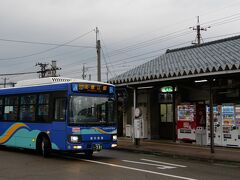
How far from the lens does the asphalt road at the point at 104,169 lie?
9781 mm

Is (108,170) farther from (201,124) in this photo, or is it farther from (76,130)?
(201,124)

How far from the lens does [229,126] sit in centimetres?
1712

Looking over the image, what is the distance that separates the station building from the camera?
1648cm

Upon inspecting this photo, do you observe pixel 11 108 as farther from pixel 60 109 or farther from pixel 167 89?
pixel 167 89

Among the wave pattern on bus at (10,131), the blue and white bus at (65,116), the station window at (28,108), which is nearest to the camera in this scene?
the blue and white bus at (65,116)

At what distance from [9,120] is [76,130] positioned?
481 centimetres

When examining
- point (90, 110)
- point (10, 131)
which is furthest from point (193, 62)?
point (10, 131)

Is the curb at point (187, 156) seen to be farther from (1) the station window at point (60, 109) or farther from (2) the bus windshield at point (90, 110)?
(1) the station window at point (60, 109)

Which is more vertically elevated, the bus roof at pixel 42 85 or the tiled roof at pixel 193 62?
the tiled roof at pixel 193 62

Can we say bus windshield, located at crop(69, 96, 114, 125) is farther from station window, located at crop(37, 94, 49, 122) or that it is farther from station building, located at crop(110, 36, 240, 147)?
station building, located at crop(110, 36, 240, 147)

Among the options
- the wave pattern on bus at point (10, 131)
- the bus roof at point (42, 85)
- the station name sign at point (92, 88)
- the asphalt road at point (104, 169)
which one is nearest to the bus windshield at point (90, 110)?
the station name sign at point (92, 88)

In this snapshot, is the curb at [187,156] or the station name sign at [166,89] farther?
the station name sign at [166,89]

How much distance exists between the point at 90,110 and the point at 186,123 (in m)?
7.48

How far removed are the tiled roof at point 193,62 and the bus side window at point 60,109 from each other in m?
5.52
